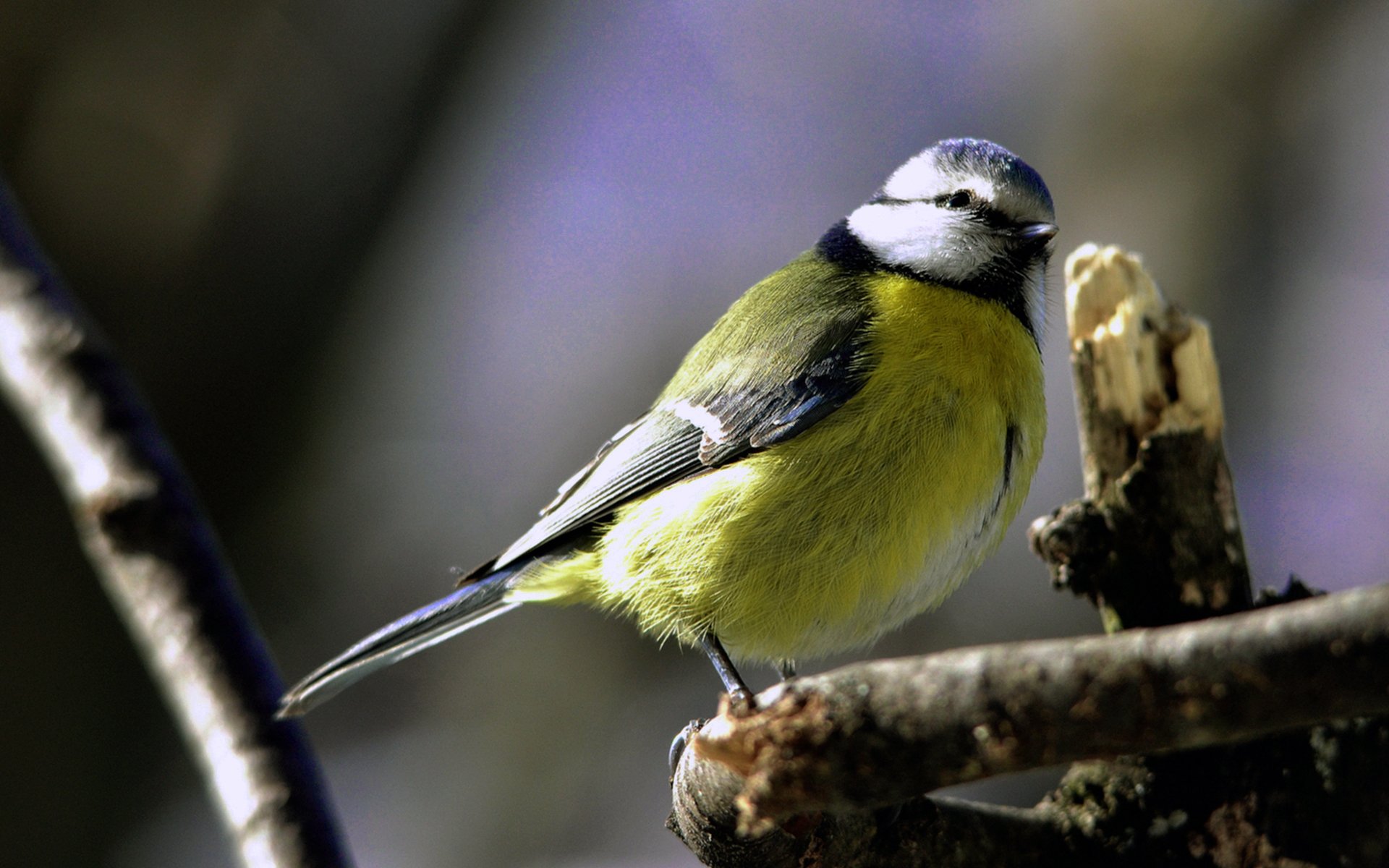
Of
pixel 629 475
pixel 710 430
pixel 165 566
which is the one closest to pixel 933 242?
pixel 710 430

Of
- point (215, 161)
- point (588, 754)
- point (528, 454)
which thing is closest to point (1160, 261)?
point (528, 454)

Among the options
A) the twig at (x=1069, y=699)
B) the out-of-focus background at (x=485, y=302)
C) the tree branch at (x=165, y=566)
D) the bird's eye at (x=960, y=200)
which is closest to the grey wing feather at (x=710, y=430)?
the bird's eye at (x=960, y=200)

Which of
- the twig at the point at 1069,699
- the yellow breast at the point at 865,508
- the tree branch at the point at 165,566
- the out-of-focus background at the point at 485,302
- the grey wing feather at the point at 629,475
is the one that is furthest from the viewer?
the out-of-focus background at the point at 485,302

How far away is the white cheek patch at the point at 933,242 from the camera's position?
2094mm

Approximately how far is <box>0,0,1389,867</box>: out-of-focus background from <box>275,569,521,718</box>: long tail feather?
59.0 inches

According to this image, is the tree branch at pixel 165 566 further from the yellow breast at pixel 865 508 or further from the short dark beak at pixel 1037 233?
the short dark beak at pixel 1037 233

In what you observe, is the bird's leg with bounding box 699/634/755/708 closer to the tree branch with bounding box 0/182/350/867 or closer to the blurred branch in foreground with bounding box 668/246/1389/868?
the blurred branch in foreground with bounding box 668/246/1389/868

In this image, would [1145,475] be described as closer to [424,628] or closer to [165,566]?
[424,628]

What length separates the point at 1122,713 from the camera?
0.76 m

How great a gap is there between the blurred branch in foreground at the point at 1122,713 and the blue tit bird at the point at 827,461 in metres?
0.17

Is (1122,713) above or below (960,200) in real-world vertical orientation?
below

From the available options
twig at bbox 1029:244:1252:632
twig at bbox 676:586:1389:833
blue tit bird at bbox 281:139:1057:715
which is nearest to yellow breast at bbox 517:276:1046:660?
blue tit bird at bbox 281:139:1057:715

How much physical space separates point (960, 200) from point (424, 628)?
130 cm

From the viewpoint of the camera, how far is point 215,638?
1388 mm
